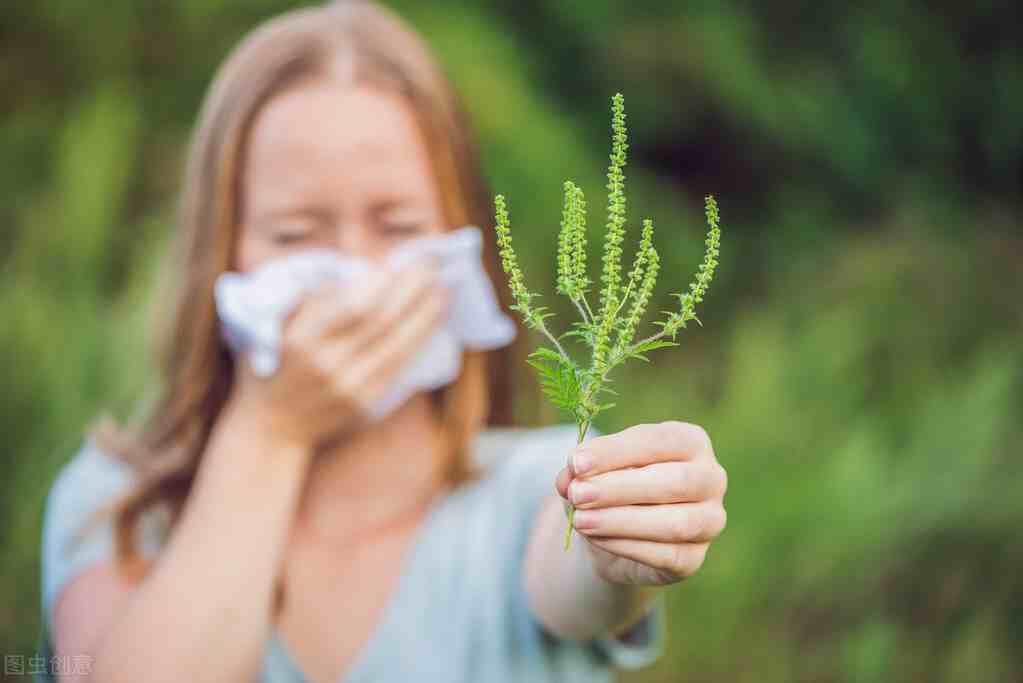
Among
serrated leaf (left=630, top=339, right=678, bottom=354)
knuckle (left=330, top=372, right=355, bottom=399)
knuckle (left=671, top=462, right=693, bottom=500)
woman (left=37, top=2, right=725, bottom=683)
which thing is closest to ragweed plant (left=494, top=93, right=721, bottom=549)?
serrated leaf (left=630, top=339, right=678, bottom=354)

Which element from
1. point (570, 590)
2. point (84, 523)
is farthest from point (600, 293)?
point (84, 523)

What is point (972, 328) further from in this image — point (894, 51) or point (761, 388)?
point (894, 51)

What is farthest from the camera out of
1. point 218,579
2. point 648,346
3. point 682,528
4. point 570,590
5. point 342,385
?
point 342,385

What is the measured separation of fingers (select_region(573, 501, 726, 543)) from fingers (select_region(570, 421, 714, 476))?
36 mm

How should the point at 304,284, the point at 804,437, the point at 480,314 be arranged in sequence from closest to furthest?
the point at 304,284, the point at 480,314, the point at 804,437

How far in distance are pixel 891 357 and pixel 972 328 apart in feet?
0.95

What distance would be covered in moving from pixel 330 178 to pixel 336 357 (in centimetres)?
24

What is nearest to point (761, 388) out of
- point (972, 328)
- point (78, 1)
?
point (972, 328)

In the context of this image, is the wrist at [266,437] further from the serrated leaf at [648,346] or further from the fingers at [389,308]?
the serrated leaf at [648,346]

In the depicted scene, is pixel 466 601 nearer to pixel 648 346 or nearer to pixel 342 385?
pixel 342 385

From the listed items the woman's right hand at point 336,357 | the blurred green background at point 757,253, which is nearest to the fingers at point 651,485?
the woman's right hand at point 336,357

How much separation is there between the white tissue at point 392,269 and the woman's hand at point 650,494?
0.65 m

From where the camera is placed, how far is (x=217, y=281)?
1.45 metres

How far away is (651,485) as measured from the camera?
32.0 inches
